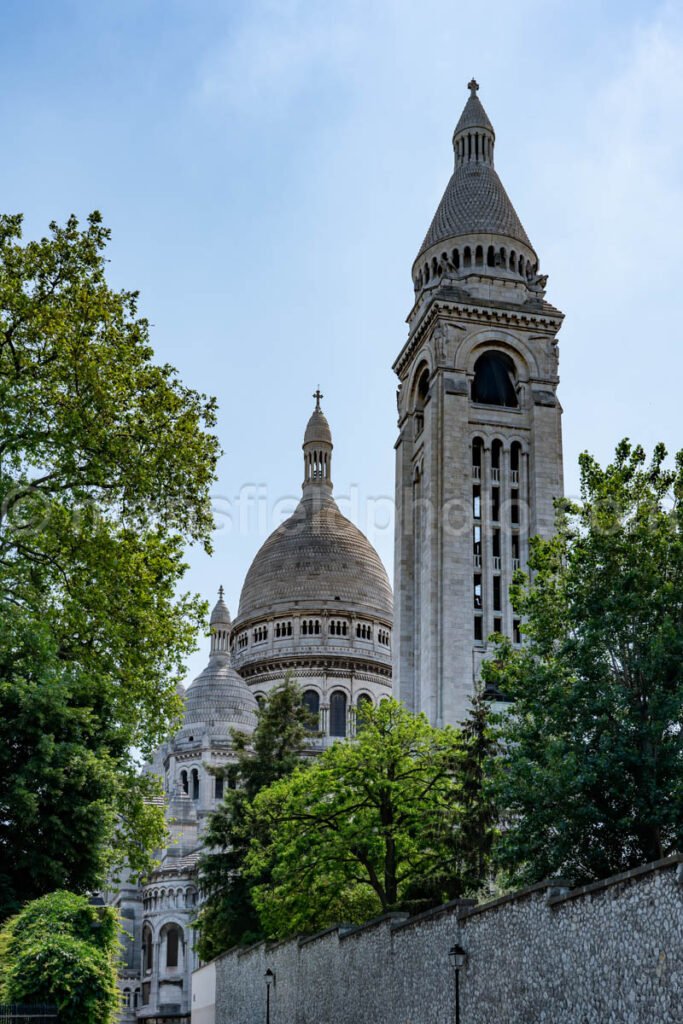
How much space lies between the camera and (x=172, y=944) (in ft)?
263

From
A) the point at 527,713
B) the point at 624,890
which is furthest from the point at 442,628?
the point at 624,890

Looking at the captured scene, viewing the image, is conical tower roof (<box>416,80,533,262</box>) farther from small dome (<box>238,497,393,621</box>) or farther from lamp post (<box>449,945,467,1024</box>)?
lamp post (<box>449,945,467,1024</box>)

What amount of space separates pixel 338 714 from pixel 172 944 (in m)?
23.1

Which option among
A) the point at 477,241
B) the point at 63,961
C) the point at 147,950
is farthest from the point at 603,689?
the point at 147,950

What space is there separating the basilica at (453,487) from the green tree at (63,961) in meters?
31.6

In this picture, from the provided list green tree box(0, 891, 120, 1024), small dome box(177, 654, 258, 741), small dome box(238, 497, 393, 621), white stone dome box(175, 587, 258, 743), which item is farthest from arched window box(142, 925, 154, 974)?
green tree box(0, 891, 120, 1024)

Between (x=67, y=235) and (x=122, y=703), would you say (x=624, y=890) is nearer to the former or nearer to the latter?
(x=122, y=703)

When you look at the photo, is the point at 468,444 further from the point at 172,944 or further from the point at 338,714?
the point at 172,944

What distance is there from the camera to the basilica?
65.8 meters

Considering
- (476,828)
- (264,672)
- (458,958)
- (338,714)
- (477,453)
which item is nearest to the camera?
(458,958)

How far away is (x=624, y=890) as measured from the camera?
17000 mm

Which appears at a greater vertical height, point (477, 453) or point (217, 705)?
point (477, 453)

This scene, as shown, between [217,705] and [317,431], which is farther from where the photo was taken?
[317,431]

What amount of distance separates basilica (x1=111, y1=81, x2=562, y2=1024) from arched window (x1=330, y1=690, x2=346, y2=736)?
7.88 meters
